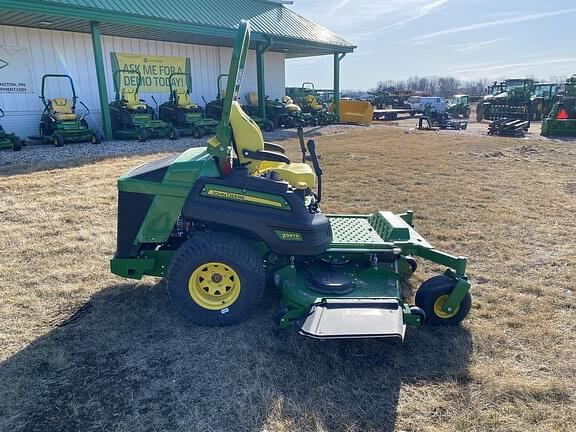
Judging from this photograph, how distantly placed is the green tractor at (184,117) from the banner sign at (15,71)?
3954 millimetres

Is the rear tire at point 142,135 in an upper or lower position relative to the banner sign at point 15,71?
lower

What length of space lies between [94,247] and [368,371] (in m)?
3.02

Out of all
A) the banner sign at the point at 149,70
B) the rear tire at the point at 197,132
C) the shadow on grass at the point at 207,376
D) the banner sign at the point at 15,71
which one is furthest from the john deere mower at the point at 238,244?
the banner sign at the point at 149,70

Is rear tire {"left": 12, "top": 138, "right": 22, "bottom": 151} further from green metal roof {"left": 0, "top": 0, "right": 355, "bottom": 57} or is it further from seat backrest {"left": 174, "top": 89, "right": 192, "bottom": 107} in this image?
seat backrest {"left": 174, "top": 89, "right": 192, "bottom": 107}

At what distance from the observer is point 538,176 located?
26.0 ft

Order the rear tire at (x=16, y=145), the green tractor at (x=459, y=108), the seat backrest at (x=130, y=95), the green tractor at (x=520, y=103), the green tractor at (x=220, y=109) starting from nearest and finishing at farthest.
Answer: the rear tire at (x=16, y=145) → the seat backrest at (x=130, y=95) → the green tractor at (x=220, y=109) → the green tractor at (x=520, y=103) → the green tractor at (x=459, y=108)

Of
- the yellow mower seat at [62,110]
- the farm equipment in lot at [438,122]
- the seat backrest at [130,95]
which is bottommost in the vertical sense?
the farm equipment in lot at [438,122]

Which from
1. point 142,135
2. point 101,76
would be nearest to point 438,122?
point 142,135

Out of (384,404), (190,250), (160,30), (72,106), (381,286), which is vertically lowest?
(384,404)

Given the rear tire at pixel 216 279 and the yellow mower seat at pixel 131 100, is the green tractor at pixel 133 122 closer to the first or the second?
the yellow mower seat at pixel 131 100

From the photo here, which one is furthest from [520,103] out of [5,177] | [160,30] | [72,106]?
[5,177]

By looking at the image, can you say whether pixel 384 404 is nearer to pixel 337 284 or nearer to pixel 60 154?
pixel 337 284

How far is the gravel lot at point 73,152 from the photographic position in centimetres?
828

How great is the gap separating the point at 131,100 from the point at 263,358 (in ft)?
42.0
